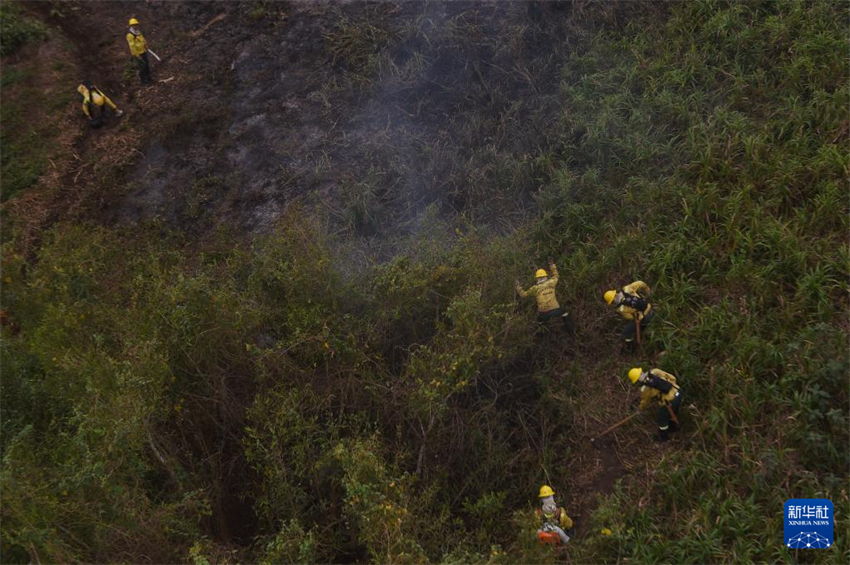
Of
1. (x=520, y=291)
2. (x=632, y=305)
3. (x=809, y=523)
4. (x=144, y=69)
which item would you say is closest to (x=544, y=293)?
(x=520, y=291)

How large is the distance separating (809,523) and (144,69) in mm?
11834

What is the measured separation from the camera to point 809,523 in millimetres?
5438

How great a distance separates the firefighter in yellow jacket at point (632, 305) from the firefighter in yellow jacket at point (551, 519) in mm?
2013

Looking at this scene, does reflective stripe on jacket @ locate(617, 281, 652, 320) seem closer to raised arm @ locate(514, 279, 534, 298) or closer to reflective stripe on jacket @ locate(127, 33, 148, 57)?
raised arm @ locate(514, 279, 534, 298)

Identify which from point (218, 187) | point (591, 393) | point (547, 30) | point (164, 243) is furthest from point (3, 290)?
point (547, 30)

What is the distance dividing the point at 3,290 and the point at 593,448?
7825mm

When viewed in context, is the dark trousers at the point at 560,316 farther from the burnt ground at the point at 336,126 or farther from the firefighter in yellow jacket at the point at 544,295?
the burnt ground at the point at 336,126

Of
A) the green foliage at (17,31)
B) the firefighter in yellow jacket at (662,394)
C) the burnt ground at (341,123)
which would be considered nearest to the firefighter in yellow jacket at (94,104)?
the burnt ground at (341,123)

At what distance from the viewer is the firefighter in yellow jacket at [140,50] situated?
11.5m

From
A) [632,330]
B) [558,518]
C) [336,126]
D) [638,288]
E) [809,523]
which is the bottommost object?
[558,518]

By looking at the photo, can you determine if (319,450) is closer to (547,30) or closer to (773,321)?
(773,321)

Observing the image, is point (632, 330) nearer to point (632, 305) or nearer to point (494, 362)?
point (632, 305)

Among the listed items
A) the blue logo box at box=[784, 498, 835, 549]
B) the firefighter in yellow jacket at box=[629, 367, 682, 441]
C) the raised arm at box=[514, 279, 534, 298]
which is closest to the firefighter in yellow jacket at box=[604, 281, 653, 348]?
the firefighter in yellow jacket at box=[629, 367, 682, 441]

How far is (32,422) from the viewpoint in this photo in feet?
24.5
